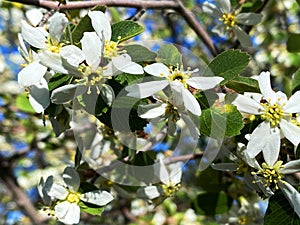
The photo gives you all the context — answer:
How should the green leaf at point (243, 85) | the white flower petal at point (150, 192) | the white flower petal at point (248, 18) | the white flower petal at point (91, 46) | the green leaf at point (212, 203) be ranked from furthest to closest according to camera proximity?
1. the green leaf at point (212, 203)
2. the white flower petal at point (248, 18)
3. the white flower petal at point (150, 192)
4. the green leaf at point (243, 85)
5. the white flower petal at point (91, 46)

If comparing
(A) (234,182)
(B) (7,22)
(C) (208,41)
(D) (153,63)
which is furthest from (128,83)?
(B) (7,22)

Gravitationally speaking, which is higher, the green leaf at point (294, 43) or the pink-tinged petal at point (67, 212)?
the green leaf at point (294, 43)

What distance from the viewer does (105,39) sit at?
1.00 metres

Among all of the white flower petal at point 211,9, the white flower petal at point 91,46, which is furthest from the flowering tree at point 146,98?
the white flower petal at point 211,9

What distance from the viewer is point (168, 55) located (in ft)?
3.43

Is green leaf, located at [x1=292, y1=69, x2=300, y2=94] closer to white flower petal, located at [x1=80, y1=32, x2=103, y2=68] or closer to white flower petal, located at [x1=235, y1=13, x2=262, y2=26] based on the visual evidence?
white flower petal, located at [x1=235, y1=13, x2=262, y2=26]

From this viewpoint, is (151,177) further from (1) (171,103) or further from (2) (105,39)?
(2) (105,39)

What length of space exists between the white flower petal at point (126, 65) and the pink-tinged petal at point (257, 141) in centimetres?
25

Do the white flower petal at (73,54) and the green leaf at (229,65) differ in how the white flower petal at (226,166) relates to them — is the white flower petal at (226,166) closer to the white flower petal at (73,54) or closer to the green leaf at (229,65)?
the green leaf at (229,65)

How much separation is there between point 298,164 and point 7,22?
2548 mm

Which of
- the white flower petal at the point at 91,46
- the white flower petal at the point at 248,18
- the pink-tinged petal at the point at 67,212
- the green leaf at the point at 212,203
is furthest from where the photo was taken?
the green leaf at the point at 212,203

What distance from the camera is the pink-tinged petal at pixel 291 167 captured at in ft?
3.34

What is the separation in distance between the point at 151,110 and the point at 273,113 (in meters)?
0.25

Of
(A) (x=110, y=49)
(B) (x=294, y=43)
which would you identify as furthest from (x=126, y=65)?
(B) (x=294, y=43)
